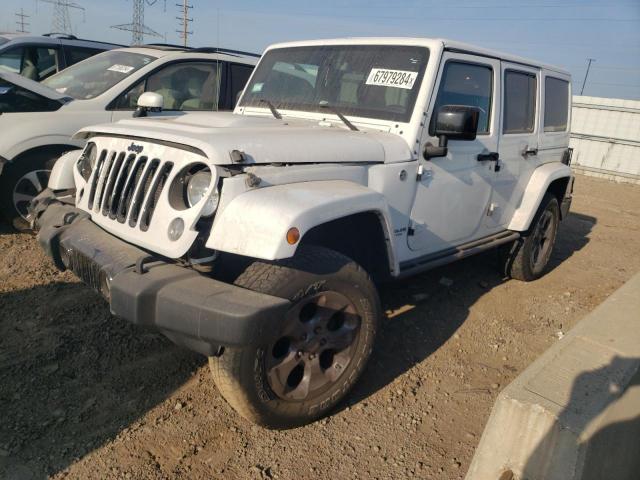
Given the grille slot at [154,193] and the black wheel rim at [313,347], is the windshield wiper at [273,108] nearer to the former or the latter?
the grille slot at [154,193]

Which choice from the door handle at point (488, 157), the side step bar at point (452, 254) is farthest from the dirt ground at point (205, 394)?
the door handle at point (488, 157)

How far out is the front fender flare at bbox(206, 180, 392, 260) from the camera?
84.3 inches

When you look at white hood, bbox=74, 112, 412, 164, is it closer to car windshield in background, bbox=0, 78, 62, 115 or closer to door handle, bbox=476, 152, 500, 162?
door handle, bbox=476, 152, 500, 162

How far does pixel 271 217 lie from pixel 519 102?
309cm

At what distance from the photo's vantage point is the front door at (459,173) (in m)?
3.38

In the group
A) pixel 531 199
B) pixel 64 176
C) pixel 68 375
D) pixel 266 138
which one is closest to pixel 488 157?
pixel 531 199

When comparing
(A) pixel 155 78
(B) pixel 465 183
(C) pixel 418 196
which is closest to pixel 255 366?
(C) pixel 418 196

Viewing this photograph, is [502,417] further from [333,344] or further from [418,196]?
[418,196]

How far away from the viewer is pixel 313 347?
8.38ft

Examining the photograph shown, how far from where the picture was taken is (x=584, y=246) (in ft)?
22.6

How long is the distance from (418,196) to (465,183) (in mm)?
602

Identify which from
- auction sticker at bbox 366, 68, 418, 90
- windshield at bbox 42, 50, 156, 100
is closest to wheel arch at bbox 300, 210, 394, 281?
auction sticker at bbox 366, 68, 418, 90

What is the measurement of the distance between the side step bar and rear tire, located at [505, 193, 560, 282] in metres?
0.30

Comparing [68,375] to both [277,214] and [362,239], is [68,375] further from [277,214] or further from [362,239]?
[362,239]
